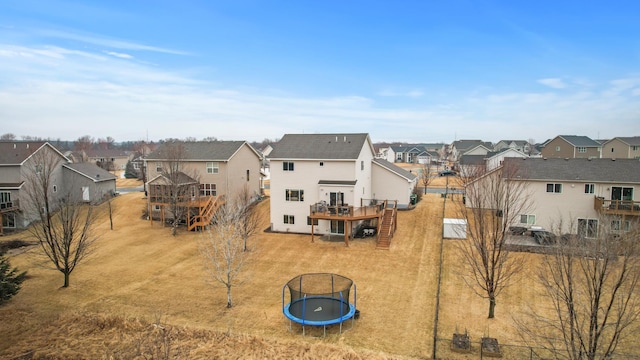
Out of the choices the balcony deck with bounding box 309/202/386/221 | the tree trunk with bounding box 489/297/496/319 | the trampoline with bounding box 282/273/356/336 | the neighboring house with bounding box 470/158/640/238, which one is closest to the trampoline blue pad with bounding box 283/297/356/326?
the trampoline with bounding box 282/273/356/336

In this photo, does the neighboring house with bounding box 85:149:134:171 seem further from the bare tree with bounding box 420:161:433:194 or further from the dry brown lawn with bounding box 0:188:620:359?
the dry brown lawn with bounding box 0:188:620:359

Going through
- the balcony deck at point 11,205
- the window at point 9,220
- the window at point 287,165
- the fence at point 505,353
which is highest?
the window at point 287,165

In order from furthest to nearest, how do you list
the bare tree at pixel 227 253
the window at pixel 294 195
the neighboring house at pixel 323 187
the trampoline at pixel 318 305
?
the window at pixel 294 195
the neighboring house at pixel 323 187
the bare tree at pixel 227 253
the trampoline at pixel 318 305

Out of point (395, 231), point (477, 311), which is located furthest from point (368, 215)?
point (477, 311)

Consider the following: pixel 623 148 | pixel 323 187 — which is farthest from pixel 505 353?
pixel 623 148

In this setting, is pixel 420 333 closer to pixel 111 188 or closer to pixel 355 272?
pixel 355 272

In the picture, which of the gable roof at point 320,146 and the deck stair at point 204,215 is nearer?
the gable roof at point 320,146

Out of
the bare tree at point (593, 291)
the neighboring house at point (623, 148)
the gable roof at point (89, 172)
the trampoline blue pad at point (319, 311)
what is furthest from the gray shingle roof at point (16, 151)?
the neighboring house at point (623, 148)

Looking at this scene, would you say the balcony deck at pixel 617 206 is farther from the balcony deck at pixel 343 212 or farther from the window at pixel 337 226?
the window at pixel 337 226
